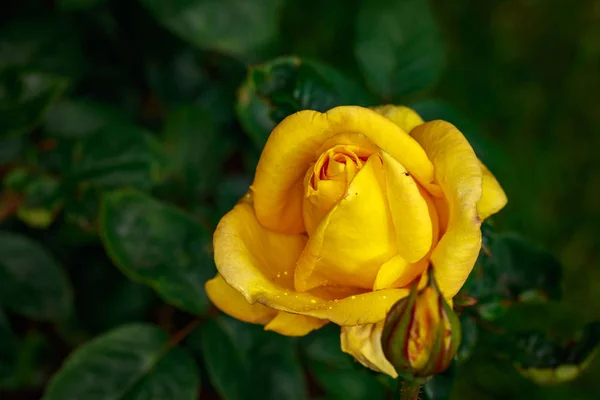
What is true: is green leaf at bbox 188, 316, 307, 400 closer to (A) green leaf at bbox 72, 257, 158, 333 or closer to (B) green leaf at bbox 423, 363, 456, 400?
(B) green leaf at bbox 423, 363, 456, 400

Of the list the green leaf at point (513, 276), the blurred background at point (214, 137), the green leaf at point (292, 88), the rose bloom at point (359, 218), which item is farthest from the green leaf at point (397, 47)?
the rose bloom at point (359, 218)

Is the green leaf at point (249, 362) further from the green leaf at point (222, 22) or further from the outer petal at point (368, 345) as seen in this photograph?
the green leaf at point (222, 22)

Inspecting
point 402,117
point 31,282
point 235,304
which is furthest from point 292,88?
point 31,282

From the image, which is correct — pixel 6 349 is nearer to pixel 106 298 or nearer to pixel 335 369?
pixel 106 298

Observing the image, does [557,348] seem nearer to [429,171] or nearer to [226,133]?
[429,171]

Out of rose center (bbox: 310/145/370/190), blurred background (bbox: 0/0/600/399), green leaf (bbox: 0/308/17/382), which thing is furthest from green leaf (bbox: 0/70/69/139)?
rose center (bbox: 310/145/370/190)

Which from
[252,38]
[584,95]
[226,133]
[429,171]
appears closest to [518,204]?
[584,95]
